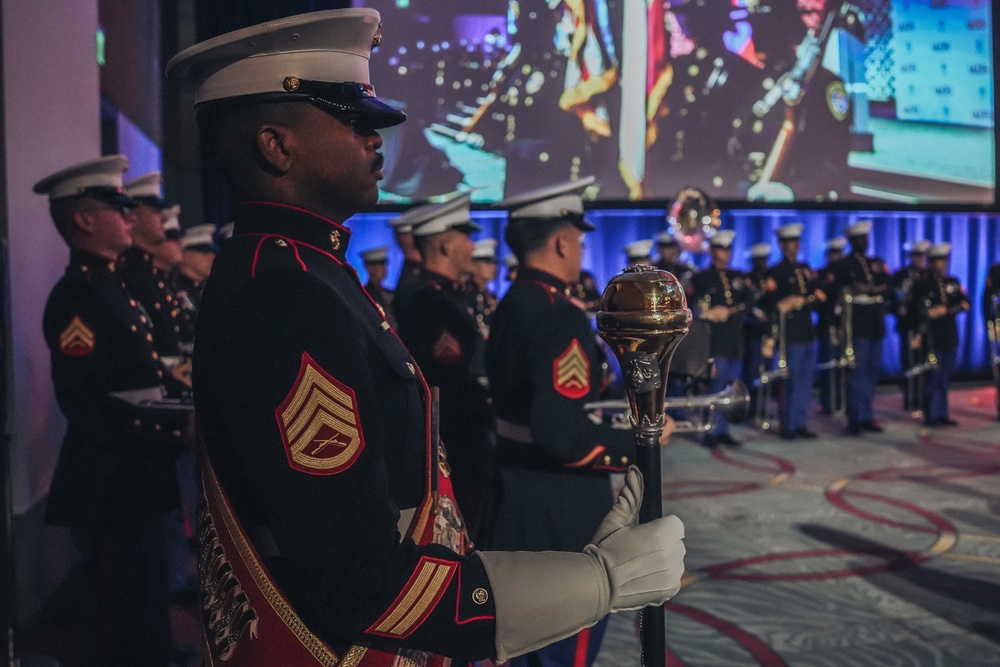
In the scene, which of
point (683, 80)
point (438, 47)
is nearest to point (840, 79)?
point (683, 80)

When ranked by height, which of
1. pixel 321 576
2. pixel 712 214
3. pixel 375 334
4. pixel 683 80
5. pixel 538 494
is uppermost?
pixel 683 80

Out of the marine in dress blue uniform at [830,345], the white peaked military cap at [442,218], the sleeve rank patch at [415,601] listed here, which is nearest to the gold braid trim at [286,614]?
the sleeve rank patch at [415,601]

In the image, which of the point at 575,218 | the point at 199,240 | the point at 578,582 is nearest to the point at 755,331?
the point at 199,240

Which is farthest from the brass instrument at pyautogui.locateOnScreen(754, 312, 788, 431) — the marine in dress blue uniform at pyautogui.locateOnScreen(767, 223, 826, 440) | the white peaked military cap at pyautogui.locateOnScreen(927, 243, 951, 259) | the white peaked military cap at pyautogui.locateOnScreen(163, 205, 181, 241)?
the white peaked military cap at pyautogui.locateOnScreen(163, 205, 181, 241)

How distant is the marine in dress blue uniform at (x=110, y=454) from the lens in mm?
3018

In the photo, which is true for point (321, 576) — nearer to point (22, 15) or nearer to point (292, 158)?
point (292, 158)

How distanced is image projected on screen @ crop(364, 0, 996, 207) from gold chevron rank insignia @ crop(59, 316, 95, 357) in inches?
252

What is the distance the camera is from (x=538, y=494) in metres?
2.59

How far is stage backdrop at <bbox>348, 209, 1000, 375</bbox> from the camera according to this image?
11.2 metres

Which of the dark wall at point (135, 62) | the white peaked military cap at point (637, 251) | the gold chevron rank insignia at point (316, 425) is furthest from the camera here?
the white peaked military cap at point (637, 251)

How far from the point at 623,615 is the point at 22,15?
159 inches

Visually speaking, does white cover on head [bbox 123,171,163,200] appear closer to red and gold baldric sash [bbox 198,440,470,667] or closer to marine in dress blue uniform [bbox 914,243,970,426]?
red and gold baldric sash [bbox 198,440,470,667]

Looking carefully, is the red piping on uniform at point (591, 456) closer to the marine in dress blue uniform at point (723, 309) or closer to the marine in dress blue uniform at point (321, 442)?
the marine in dress blue uniform at point (321, 442)

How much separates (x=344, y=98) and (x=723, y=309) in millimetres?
7627
